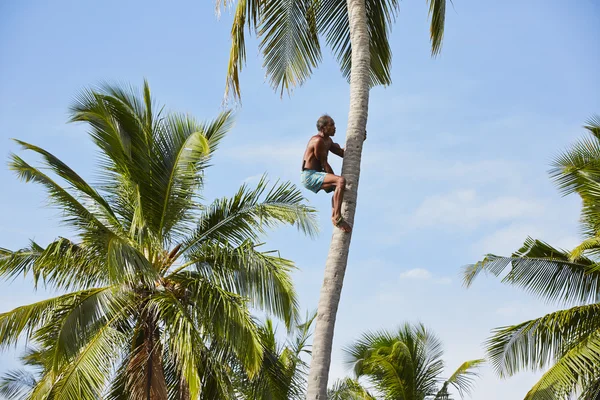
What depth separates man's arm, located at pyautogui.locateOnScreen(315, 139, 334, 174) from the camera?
8430 mm

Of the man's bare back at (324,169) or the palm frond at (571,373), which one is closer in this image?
the man's bare back at (324,169)

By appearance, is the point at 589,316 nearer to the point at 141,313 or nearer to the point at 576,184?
the point at 576,184

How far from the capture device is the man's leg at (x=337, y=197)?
26.5 feet

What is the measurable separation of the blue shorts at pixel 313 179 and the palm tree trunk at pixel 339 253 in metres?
0.26

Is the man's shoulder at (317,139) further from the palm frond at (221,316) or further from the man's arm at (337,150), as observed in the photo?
the palm frond at (221,316)

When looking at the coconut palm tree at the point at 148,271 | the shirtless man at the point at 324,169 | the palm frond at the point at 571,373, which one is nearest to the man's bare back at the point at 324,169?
the shirtless man at the point at 324,169

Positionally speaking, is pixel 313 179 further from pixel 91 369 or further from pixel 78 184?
pixel 78 184

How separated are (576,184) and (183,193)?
26.5ft

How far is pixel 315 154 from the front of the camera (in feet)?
27.7

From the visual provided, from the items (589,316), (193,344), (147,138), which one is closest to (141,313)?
(193,344)

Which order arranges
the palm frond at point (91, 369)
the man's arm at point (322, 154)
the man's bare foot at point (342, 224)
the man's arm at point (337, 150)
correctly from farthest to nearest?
1. the palm frond at point (91, 369)
2. the man's arm at point (337, 150)
3. the man's arm at point (322, 154)
4. the man's bare foot at point (342, 224)

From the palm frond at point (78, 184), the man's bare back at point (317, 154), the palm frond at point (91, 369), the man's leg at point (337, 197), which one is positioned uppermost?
the palm frond at point (78, 184)

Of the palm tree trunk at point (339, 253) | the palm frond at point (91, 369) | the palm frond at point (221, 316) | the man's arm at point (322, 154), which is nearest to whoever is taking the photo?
the palm tree trunk at point (339, 253)

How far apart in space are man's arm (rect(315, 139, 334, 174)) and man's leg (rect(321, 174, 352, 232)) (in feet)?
0.73
